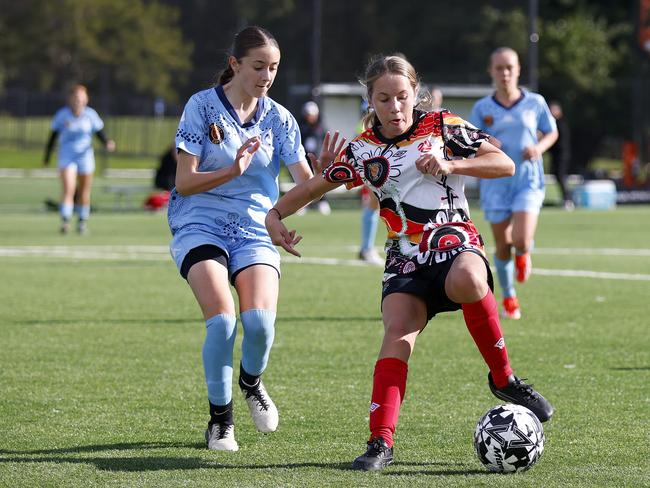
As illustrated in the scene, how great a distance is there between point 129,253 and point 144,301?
4948 mm

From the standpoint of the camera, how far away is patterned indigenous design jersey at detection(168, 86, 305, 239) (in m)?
6.02

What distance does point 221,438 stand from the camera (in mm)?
5840

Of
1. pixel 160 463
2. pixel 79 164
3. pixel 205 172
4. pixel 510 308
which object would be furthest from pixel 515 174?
pixel 79 164

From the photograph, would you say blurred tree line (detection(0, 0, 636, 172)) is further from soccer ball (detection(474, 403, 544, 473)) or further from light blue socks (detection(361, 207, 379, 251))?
soccer ball (detection(474, 403, 544, 473))

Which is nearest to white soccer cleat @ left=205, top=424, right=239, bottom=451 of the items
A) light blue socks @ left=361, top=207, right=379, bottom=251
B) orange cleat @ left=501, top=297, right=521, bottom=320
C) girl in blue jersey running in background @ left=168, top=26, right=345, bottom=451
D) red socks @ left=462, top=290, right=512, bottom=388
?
girl in blue jersey running in background @ left=168, top=26, right=345, bottom=451

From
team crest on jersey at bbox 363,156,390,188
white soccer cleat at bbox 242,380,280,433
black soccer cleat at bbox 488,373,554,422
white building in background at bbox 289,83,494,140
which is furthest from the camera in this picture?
white building in background at bbox 289,83,494,140

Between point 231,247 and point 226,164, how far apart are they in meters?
0.40

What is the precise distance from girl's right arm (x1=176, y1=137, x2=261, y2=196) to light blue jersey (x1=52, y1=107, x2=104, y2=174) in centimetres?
1431

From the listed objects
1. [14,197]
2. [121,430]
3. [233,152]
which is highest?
[233,152]

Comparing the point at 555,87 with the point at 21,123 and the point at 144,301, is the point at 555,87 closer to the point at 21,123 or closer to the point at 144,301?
the point at 21,123

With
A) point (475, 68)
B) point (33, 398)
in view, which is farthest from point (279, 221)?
point (475, 68)

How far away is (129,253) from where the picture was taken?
16.6m

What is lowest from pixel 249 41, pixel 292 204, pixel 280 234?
pixel 280 234

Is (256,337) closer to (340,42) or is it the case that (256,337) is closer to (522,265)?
(522,265)
